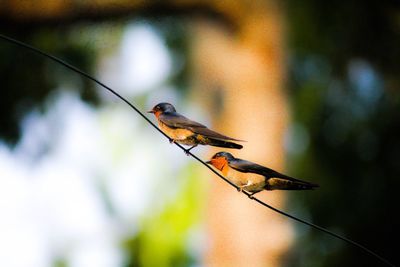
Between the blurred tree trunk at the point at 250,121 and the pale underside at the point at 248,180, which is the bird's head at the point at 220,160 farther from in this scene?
the blurred tree trunk at the point at 250,121

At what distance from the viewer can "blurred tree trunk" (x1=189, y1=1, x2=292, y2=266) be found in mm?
4352

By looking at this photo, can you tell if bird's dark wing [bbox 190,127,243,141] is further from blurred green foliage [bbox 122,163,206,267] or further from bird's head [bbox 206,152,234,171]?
blurred green foliage [bbox 122,163,206,267]

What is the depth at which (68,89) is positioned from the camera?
234 inches

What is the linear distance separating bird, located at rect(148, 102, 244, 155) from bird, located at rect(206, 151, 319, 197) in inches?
2.9

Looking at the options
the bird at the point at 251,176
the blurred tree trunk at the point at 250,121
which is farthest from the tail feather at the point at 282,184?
the blurred tree trunk at the point at 250,121

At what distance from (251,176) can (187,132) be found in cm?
21

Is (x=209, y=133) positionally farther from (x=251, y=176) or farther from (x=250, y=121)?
(x=250, y=121)

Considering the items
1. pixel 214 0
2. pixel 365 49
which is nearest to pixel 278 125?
pixel 214 0

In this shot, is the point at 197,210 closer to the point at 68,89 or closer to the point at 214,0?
the point at 68,89

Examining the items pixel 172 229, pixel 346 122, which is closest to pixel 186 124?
pixel 346 122

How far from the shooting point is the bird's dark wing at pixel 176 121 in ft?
6.58

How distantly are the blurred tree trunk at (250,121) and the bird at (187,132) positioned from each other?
2.10 meters

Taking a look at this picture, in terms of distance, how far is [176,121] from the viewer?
6.75ft

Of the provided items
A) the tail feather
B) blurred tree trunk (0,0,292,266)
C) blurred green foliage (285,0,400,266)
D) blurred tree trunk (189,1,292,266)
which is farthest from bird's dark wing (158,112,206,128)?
blurred green foliage (285,0,400,266)
